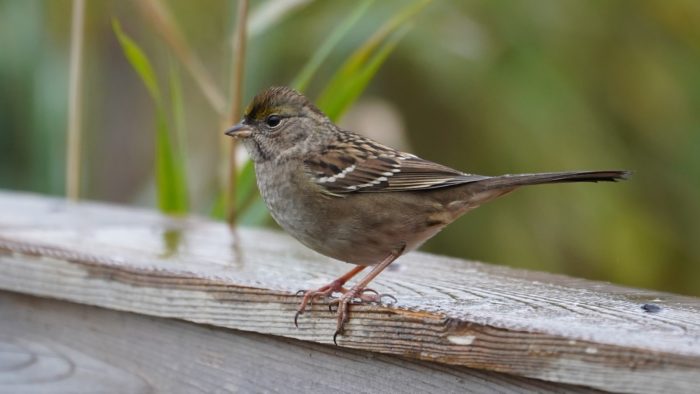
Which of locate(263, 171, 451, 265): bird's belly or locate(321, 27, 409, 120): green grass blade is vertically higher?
locate(321, 27, 409, 120): green grass blade

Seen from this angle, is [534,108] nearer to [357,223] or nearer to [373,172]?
[373,172]

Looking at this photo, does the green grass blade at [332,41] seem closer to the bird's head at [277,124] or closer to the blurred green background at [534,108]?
the bird's head at [277,124]

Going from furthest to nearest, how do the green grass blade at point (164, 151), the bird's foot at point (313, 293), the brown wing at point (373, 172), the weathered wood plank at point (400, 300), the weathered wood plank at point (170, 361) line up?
the green grass blade at point (164, 151) < the brown wing at point (373, 172) < the bird's foot at point (313, 293) < the weathered wood plank at point (170, 361) < the weathered wood plank at point (400, 300)

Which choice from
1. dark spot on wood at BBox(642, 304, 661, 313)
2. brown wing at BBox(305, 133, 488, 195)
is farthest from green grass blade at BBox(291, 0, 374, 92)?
dark spot on wood at BBox(642, 304, 661, 313)

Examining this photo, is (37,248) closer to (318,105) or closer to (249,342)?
(249,342)

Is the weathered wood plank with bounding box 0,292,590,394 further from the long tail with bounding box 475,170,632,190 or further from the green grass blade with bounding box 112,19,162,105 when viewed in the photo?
the green grass blade with bounding box 112,19,162,105

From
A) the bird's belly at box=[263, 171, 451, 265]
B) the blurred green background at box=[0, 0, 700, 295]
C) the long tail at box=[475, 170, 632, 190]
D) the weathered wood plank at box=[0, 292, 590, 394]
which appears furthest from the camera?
the blurred green background at box=[0, 0, 700, 295]

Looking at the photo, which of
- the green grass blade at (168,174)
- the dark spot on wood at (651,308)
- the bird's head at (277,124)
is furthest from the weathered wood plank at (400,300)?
the bird's head at (277,124)
